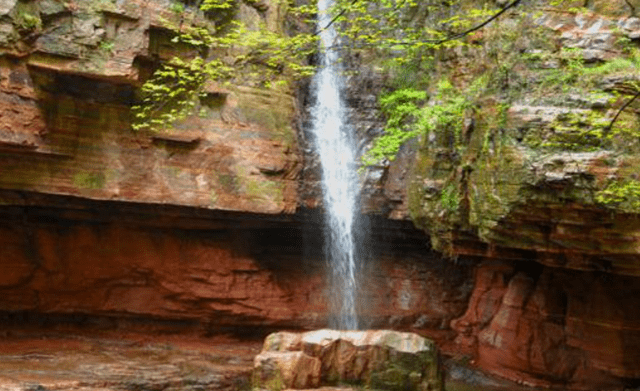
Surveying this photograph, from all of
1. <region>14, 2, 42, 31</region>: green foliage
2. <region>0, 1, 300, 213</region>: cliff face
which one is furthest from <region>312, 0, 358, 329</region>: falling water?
<region>14, 2, 42, 31</region>: green foliage

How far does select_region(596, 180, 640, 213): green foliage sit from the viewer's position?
867 cm

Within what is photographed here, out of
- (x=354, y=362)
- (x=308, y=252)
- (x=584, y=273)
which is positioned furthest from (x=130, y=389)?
(x=584, y=273)

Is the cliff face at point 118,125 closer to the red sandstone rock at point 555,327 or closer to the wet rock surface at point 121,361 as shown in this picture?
the wet rock surface at point 121,361

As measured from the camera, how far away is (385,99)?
48.2ft

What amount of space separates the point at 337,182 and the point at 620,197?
21.8ft

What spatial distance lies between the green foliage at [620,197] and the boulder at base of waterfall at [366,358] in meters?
4.16

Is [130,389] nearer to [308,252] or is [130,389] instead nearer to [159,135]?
[159,135]

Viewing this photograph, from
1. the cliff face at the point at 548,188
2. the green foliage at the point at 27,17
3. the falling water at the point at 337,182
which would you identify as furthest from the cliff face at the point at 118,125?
the cliff face at the point at 548,188

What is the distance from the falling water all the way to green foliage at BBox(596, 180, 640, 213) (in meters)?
6.23

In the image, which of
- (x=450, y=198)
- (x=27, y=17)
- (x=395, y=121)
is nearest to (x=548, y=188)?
(x=450, y=198)

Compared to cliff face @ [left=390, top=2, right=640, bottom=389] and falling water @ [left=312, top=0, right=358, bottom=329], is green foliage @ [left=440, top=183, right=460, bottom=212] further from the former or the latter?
falling water @ [left=312, top=0, right=358, bottom=329]

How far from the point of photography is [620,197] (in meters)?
8.84

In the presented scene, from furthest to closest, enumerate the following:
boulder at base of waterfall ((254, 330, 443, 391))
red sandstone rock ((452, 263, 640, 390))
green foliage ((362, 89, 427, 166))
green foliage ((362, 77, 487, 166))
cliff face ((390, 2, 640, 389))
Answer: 1. green foliage ((362, 89, 427, 166))
2. green foliage ((362, 77, 487, 166))
3. red sandstone rock ((452, 263, 640, 390))
4. boulder at base of waterfall ((254, 330, 443, 391))
5. cliff face ((390, 2, 640, 389))

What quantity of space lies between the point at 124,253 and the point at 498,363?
8.70 metres
